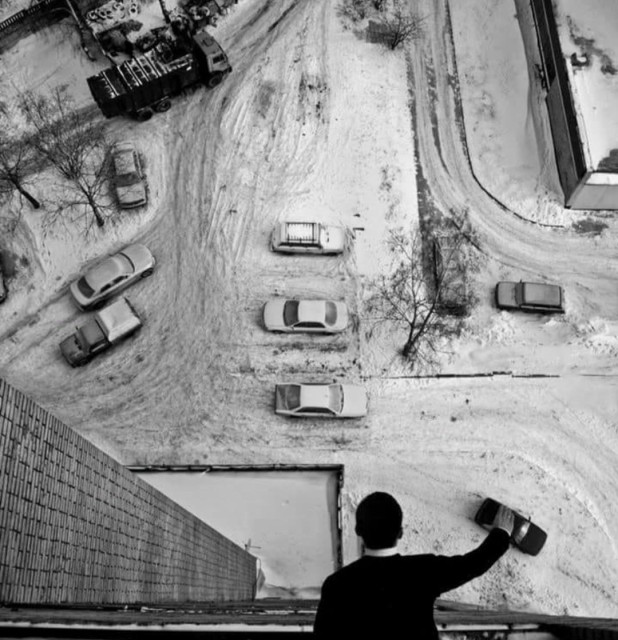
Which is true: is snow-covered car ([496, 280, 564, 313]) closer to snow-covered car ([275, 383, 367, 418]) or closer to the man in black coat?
snow-covered car ([275, 383, 367, 418])

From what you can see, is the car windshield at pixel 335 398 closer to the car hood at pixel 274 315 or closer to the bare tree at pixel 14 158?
the car hood at pixel 274 315

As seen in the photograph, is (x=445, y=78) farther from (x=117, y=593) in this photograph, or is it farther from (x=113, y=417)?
(x=117, y=593)

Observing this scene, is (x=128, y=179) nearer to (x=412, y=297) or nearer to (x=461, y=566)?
(x=412, y=297)

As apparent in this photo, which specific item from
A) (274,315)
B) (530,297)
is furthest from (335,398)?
(530,297)

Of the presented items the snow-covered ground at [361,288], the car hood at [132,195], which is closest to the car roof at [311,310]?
the snow-covered ground at [361,288]

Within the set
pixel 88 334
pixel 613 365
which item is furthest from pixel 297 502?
pixel 613 365

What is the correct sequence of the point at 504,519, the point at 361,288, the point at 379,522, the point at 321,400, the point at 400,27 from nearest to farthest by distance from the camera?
the point at 379,522 → the point at 504,519 → the point at 321,400 → the point at 361,288 → the point at 400,27
